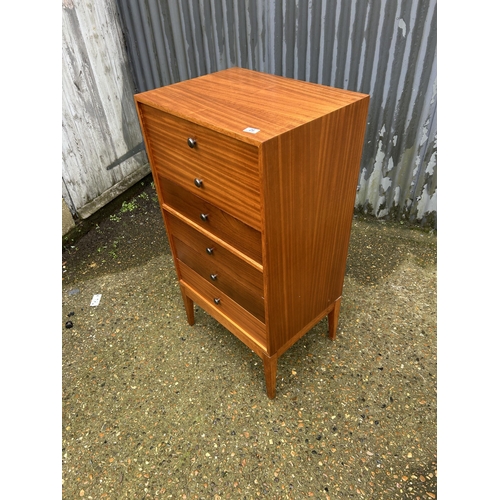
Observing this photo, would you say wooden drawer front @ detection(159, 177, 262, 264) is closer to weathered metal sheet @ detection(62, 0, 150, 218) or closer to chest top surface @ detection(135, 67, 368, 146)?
chest top surface @ detection(135, 67, 368, 146)

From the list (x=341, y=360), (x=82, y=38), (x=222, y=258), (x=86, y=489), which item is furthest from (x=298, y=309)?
(x=82, y=38)

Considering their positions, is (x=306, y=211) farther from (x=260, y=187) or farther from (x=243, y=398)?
(x=243, y=398)

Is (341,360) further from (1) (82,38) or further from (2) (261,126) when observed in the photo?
(1) (82,38)

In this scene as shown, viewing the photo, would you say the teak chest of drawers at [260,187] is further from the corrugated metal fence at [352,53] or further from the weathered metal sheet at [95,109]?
the weathered metal sheet at [95,109]

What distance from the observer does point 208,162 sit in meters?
1.34

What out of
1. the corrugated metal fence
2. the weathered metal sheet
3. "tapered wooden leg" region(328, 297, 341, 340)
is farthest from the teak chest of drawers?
the weathered metal sheet

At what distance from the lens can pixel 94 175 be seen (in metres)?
3.22

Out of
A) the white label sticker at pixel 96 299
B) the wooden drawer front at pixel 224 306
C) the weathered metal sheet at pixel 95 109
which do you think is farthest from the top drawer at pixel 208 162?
the weathered metal sheet at pixel 95 109

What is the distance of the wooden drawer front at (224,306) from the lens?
1.69m

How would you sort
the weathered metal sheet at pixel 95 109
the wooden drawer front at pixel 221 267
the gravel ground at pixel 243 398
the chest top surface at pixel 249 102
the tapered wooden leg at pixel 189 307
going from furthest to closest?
the weathered metal sheet at pixel 95 109 < the tapered wooden leg at pixel 189 307 < the gravel ground at pixel 243 398 < the wooden drawer front at pixel 221 267 < the chest top surface at pixel 249 102

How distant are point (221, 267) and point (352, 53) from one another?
5.83 ft

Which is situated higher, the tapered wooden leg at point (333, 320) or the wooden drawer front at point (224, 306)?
the wooden drawer front at point (224, 306)

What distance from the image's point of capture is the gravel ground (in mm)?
1667

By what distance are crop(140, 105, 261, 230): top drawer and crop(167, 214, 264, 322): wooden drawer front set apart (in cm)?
25
